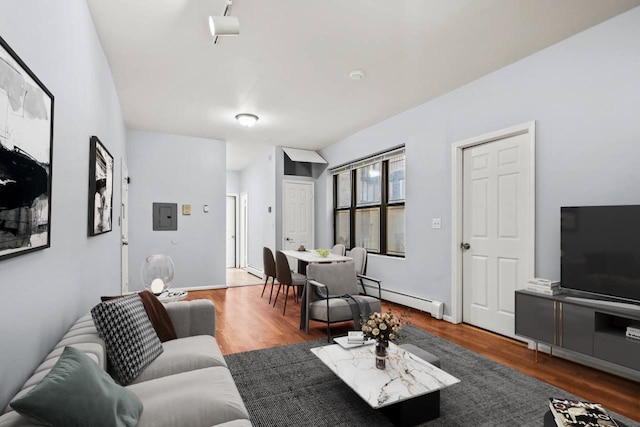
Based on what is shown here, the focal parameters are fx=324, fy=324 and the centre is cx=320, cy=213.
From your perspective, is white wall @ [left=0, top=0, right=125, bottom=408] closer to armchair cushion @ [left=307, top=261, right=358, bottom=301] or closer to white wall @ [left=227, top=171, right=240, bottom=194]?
armchair cushion @ [left=307, top=261, right=358, bottom=301]

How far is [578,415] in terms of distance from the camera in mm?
1391

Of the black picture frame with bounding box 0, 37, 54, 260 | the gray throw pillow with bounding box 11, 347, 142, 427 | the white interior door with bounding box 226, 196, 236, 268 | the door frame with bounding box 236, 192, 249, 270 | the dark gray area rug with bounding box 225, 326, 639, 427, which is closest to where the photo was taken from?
the gray throw pillow with bounding box 11, 347, 142, 427

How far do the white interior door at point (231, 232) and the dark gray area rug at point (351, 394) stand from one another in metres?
6.60

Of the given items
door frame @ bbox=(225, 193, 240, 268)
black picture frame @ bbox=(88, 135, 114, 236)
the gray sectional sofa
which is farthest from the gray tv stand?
door frame @ bbox=(225, 193, 240, 268)

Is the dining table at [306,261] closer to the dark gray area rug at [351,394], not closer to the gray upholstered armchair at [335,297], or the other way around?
the gray upholstered armchair at [335,297]

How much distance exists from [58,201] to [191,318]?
1.19m

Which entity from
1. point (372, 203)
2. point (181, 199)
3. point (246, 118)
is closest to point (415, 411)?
point (372, 203)

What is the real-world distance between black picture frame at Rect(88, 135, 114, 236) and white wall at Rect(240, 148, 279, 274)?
3.74 meters

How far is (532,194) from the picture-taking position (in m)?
3.16

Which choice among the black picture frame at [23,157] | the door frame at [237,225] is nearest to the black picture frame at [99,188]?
the black picture frame at [23,157]

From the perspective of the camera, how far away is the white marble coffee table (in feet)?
5.92

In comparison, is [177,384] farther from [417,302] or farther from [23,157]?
[417,302]

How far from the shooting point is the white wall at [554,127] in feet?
8.43

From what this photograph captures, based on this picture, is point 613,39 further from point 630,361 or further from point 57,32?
point 57,32
